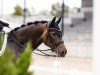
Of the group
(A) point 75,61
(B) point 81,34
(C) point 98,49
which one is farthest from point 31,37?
(B) point 81,34

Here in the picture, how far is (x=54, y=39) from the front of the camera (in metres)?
4.52

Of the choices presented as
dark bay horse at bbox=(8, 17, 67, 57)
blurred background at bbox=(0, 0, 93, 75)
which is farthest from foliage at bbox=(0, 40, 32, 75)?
blurred background at bbox=(0, 0, 93, 75)

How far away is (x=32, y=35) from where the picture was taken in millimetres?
4414

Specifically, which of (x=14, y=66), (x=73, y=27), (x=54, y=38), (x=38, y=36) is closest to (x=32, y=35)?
(x=38, y=36)

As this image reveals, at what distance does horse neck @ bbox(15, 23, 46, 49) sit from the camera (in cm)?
442

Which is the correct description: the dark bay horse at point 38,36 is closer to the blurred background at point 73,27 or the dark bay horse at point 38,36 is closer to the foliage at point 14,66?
the foliage at point 14,66

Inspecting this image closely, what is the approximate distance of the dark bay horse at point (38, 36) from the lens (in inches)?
172

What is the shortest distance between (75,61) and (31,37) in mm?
15799

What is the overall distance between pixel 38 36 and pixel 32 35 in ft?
0.31

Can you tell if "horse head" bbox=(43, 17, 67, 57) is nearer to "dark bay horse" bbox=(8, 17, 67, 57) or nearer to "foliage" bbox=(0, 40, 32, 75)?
"dark bay horse" bbox=(8, 17, 67, 57)

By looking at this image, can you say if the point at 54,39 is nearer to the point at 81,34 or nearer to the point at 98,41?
the point at 98,41

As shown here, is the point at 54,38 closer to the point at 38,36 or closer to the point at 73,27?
the point at 38,36

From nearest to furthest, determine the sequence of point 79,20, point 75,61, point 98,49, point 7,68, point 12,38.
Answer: point 7,68
point 12,38
point 98,49
point 75,61
point 79,20

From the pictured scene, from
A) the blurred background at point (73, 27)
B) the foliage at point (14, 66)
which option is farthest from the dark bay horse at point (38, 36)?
the blurred background at point (73, 27)
